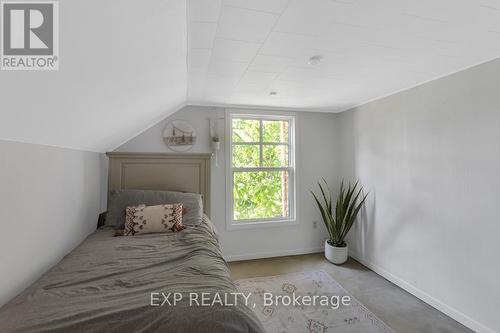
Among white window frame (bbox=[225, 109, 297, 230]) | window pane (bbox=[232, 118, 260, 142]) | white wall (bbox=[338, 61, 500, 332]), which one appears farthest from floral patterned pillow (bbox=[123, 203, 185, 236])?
white wall (bbox=[338, 61, 500, 332])

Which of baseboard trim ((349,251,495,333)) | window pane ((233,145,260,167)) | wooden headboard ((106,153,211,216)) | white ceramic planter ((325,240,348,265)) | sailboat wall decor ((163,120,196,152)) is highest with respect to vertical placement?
sailboat wall decor ((163,120,196,152))

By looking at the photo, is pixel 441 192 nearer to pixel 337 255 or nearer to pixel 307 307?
pixel 337 255

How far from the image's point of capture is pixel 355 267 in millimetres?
3154

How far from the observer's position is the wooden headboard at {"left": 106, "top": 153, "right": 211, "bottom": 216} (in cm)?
287

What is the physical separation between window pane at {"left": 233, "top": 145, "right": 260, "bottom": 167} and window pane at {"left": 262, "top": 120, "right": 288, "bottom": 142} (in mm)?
259

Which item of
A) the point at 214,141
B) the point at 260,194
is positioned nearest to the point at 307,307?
the point at 260,194

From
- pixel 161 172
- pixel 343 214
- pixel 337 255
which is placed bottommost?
pixel 337 255

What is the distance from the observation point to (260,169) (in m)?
3.58

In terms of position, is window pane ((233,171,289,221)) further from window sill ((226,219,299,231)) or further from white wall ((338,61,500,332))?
white wall ((338,61,500,332))

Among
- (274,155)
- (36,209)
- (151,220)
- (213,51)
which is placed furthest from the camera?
(274,155)

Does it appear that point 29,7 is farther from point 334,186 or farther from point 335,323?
point 334,186

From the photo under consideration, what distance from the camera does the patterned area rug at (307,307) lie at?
200 centimetres

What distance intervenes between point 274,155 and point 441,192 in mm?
2074

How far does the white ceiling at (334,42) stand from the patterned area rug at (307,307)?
7.24 ft
